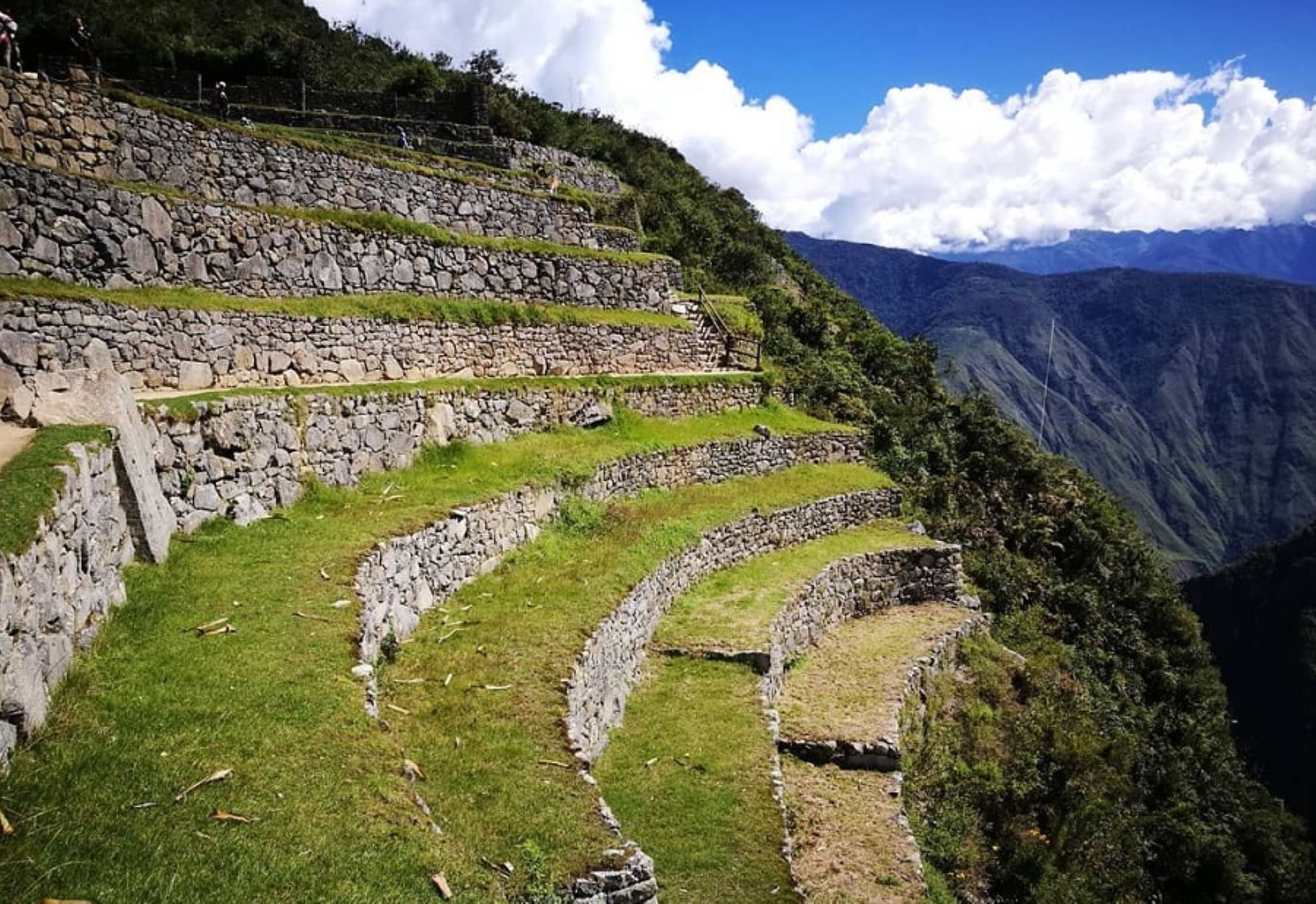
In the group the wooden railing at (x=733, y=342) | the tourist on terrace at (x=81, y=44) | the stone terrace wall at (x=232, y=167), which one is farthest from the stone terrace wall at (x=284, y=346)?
the tourist on terrace at (x=81, y=44)

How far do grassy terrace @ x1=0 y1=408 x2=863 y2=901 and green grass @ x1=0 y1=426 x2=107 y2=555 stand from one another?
3.74ft

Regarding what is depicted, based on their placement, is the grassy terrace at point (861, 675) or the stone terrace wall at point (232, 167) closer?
the stone terrace wall at point (232, 167)

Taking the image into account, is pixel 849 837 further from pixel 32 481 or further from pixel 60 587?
pixel 32 481

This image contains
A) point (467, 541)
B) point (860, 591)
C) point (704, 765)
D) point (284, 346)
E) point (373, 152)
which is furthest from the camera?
point (373, 152)

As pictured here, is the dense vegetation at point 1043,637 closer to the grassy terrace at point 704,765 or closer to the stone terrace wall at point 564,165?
the stone terrace wall at point 564,165

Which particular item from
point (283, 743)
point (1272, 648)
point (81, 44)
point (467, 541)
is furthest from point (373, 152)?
point (1272, 648)

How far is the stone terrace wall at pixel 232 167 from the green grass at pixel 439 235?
0.48 metres

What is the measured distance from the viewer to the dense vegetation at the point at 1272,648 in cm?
7206

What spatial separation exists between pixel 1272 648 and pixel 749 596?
88.2 metres

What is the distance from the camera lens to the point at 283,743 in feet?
19.2

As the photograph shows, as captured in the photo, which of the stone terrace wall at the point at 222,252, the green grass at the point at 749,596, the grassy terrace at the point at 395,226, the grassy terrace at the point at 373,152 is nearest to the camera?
the stone terrace wall at the point at 222,252

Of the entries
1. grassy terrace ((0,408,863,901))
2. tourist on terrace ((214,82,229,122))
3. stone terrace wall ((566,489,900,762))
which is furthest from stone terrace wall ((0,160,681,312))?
tourist on terrace ((214,82,229,122))

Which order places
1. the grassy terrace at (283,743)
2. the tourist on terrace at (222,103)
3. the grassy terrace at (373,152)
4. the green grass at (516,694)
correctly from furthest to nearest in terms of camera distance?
the tourist on terrace at (222,103), the grassy terrace at (373,152), the green grass at (516,694), the grassy terrace at (283,743)

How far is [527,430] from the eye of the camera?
17188 mm
